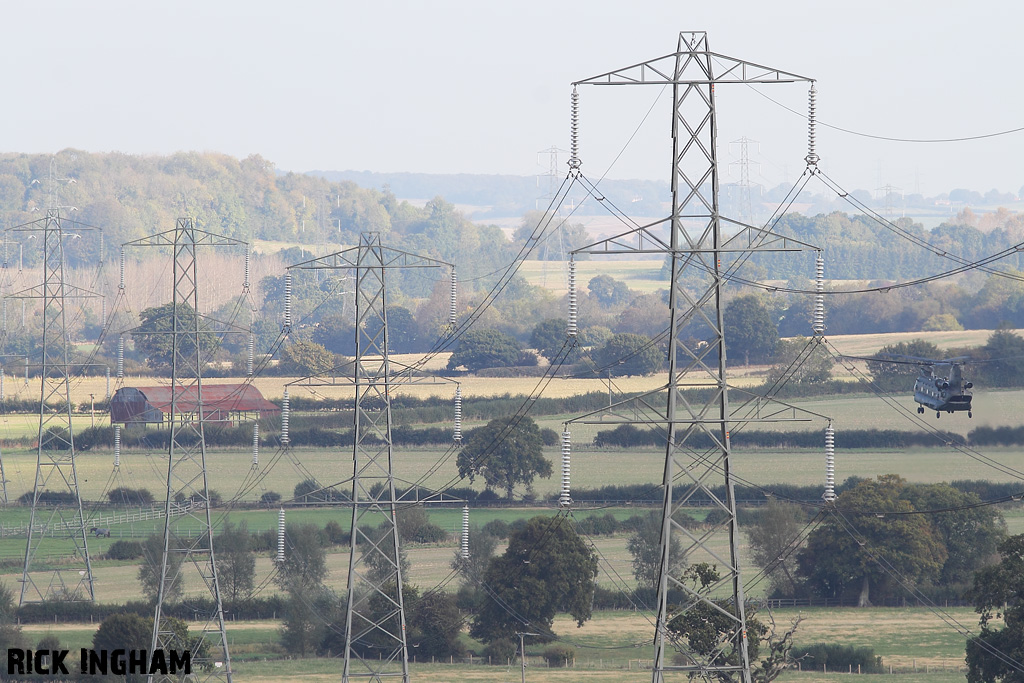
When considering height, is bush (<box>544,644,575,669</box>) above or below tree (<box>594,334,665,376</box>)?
below

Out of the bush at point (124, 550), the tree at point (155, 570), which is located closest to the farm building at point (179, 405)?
the bush at point (124, 550)

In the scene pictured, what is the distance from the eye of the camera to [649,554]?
7512 cm

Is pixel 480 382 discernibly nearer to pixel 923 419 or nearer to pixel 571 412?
pixel 571 412

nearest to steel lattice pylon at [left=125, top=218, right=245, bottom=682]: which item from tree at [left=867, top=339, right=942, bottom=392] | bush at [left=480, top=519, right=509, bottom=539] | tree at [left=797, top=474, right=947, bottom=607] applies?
bush at [left=480, top=519, right=509, bottom=539]

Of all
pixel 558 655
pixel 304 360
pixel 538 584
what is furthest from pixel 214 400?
pixel 558 655

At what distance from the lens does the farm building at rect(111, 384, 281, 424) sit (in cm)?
12138

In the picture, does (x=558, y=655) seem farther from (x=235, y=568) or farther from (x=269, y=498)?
(x=269, y=498)

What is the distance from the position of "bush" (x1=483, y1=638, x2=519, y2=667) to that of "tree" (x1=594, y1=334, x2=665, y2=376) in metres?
65.2

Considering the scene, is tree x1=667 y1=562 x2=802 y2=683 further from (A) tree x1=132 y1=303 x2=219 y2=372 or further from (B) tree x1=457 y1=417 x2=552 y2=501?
(A) tree x1=132 y1=303 x2=219 y2=372

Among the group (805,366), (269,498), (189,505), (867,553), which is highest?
(805,366)

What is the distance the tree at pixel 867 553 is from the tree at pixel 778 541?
3.25 feet

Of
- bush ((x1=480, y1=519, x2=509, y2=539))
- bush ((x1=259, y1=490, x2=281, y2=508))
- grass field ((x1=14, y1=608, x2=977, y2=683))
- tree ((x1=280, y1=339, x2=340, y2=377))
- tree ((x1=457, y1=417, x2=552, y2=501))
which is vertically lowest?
grass field ((x1=14, y1=608, x2=977, y2=683))

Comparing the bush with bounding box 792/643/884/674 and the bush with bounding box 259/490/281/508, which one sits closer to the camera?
the bush with bounding box 792/643/884/674

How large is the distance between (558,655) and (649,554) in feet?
51.1
